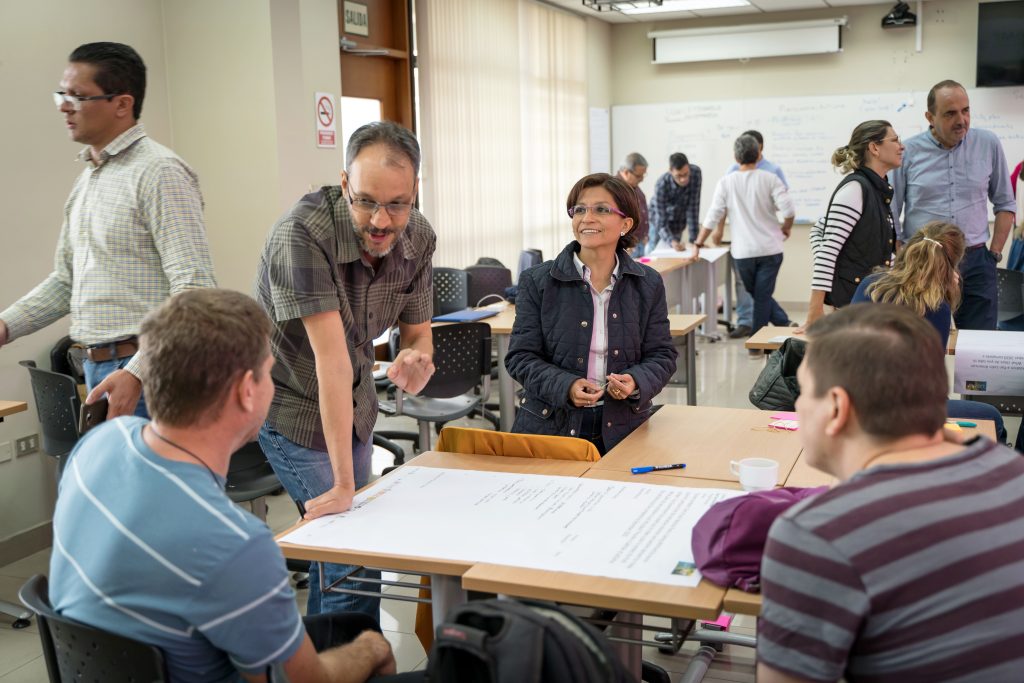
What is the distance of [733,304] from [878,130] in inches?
259

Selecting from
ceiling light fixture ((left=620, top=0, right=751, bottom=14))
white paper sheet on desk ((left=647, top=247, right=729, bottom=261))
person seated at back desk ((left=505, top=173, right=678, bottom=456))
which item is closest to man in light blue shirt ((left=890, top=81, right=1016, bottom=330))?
person seated at back desk ((left=505, top=173, right=678, bottom=456))

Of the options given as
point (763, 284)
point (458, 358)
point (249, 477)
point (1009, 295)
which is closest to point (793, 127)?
point (763, 284)

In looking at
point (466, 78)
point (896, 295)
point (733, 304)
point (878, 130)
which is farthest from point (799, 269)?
point (896, 295)

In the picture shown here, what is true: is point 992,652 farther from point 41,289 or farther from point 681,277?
point 681,277

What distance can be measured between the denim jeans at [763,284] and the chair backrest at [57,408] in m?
5.98

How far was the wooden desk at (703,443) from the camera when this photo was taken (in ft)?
8.36

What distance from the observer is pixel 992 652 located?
1.32m

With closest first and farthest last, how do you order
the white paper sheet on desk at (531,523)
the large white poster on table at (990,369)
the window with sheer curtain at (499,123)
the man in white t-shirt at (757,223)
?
the white paper sheet on desk at (531,523), the large white poster on table at (990,369), the window with sheer curtain at (499,123), the man in white t-shirt at (757,223)

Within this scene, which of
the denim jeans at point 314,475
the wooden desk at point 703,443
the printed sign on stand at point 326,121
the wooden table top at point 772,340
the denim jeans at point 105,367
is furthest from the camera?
the printed sign on stand at point 326,121

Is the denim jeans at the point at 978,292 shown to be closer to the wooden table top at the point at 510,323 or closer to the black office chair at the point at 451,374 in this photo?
the wooden table top at the point at 510,323

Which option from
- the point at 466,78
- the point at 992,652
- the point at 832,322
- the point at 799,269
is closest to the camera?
the point at 992,652

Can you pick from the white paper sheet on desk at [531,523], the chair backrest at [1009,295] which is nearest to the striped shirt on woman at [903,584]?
the white paper sheet on desk at [531,523]

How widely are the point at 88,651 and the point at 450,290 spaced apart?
4.73 meters

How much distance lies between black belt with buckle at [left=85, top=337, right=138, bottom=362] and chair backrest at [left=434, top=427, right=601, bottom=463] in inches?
39.2
